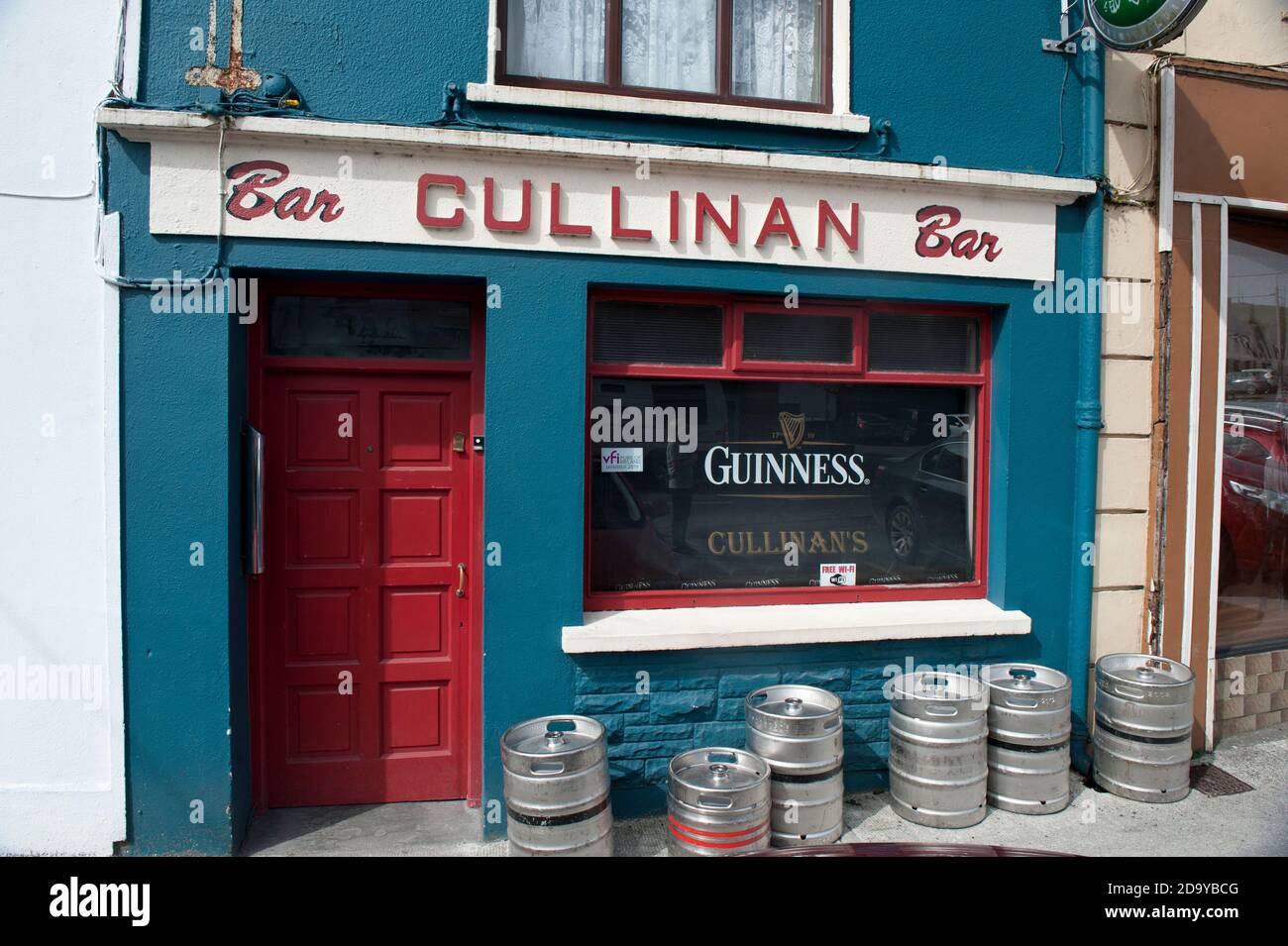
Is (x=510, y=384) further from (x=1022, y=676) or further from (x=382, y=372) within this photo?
(x=1022, y=676)

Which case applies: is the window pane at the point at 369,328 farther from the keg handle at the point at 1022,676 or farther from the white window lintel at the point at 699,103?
the keg handle at the point at 1022,676

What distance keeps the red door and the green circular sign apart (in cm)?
407

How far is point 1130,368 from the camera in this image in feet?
17.0

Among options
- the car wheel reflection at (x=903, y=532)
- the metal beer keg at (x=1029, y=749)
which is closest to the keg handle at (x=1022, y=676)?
the metal beer keg at (x=1029, y=749)

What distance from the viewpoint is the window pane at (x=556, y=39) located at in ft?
15.2

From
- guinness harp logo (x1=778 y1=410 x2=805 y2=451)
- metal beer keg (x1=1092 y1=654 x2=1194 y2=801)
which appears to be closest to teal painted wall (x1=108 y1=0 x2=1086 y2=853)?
metal beer keg (x1=1092 y1=654 x2=1194 y2=801)

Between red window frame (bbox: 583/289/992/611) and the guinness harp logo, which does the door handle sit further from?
the guinness harp logo

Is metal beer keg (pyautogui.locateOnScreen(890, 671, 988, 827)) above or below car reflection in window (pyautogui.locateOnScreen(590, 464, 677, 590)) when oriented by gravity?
below

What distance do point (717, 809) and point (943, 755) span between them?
142 centimetres

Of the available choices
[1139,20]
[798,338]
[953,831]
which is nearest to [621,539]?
[798,338]

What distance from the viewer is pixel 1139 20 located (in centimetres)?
449

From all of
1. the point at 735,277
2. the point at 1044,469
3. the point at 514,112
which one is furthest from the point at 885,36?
the point at 1044,469

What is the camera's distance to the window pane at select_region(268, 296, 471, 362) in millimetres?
4547

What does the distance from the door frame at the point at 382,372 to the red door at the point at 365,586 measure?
0.04 m
